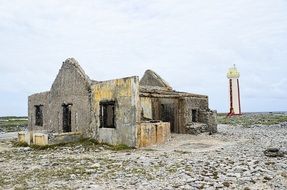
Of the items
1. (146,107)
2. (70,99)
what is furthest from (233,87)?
(70,99)

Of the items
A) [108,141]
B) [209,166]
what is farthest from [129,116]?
[209,166]

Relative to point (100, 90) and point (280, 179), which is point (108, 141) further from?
point (280, 179)

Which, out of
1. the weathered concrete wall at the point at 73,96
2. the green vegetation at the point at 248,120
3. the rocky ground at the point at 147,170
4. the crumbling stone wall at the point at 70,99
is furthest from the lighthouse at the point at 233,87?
the rocky ground at the point at 147,170

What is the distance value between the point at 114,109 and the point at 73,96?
13.6 feet

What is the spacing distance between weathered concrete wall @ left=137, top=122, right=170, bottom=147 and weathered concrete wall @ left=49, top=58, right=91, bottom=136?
4.02 m

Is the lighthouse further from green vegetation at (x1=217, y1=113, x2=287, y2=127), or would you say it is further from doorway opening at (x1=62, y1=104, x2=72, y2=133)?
doorway opening at (x1=62, y1=104, x2=72, y2=133)

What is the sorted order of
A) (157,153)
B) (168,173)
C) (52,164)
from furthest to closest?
(157,153) < (52,164) < (168,173)

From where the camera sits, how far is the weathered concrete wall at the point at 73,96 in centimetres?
2069

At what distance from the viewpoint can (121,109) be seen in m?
18.2

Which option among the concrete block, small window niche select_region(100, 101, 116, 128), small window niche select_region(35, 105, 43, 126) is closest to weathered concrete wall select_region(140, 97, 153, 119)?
small window niche select_region(100, 101, 116, 128)

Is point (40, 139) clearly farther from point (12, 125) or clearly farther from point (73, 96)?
point (12, 125)

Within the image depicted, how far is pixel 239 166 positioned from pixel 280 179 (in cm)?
176

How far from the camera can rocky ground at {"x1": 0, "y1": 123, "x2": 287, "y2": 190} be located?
9750 millimetres

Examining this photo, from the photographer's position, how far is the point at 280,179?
988 centimetres
